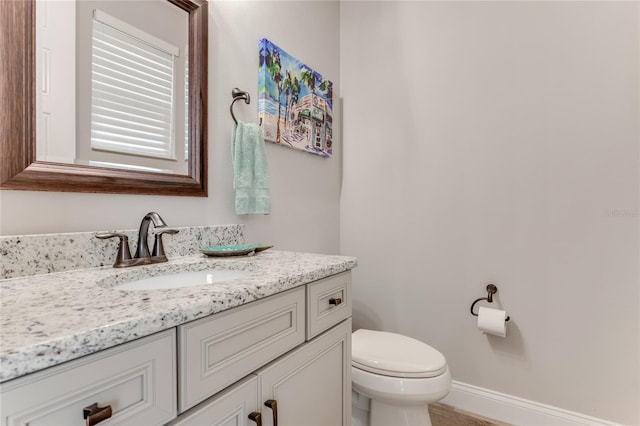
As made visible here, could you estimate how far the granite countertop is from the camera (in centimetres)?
40

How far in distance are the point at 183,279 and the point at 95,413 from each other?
559 mm

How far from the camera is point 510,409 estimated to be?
62.6 inches

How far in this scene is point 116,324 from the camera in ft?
1.54

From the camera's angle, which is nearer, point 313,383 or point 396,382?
point 313,383

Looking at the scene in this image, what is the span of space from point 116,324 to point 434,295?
1.64 metres

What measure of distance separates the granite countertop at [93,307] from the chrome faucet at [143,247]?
40mm

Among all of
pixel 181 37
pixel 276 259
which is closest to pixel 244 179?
pixel 276 259

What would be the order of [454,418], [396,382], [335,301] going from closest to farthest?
[335,301] → [396,382] → [454,418]

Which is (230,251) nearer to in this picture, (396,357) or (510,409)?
(396,357)

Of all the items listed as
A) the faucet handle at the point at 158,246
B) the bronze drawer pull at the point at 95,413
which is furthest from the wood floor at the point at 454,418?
the bronze drawer pull at the point at 95,413

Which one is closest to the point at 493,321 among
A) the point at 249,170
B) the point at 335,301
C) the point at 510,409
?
the point at 510,409

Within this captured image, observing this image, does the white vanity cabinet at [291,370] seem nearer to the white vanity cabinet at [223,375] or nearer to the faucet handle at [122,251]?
the white vanity cabinet at [223,375]

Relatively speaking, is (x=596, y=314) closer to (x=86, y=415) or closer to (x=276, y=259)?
(x=276, y=259)

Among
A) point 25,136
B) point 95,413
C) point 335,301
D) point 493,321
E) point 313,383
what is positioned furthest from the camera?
point 493,321
